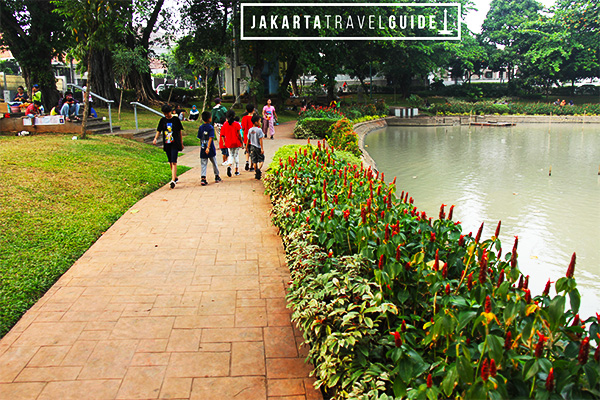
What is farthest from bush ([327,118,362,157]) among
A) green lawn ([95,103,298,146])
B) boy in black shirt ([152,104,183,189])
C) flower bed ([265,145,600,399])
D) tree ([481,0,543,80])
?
tree ([481,0,543,80])

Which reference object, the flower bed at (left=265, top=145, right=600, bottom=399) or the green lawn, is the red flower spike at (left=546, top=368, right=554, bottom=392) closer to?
the flower bed at (left=265, top=145, right=600, bottom=399)

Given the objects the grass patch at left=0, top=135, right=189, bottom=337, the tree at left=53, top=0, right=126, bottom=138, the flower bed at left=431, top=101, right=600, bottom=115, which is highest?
the tree at left=53, top=0, right=126, bottom=138

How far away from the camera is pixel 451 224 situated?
366 centimetres

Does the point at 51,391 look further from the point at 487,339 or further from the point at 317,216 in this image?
the point at 487,339

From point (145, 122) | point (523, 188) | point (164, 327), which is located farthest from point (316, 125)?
point (164, 327)

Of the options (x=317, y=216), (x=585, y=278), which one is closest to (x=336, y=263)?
(x=317, y=216)

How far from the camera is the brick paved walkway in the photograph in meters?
3.29

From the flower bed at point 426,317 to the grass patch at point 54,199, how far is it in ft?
9.02

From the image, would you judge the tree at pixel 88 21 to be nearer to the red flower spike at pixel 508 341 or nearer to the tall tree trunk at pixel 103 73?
the tall tree trunk at pixel 103 73

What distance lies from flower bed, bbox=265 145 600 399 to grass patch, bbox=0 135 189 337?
2748mm

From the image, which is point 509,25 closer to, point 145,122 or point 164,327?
point 145,122

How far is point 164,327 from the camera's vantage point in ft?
13.4

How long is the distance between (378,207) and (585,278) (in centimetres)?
423

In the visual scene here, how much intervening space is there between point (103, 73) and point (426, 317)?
84.4 feet
